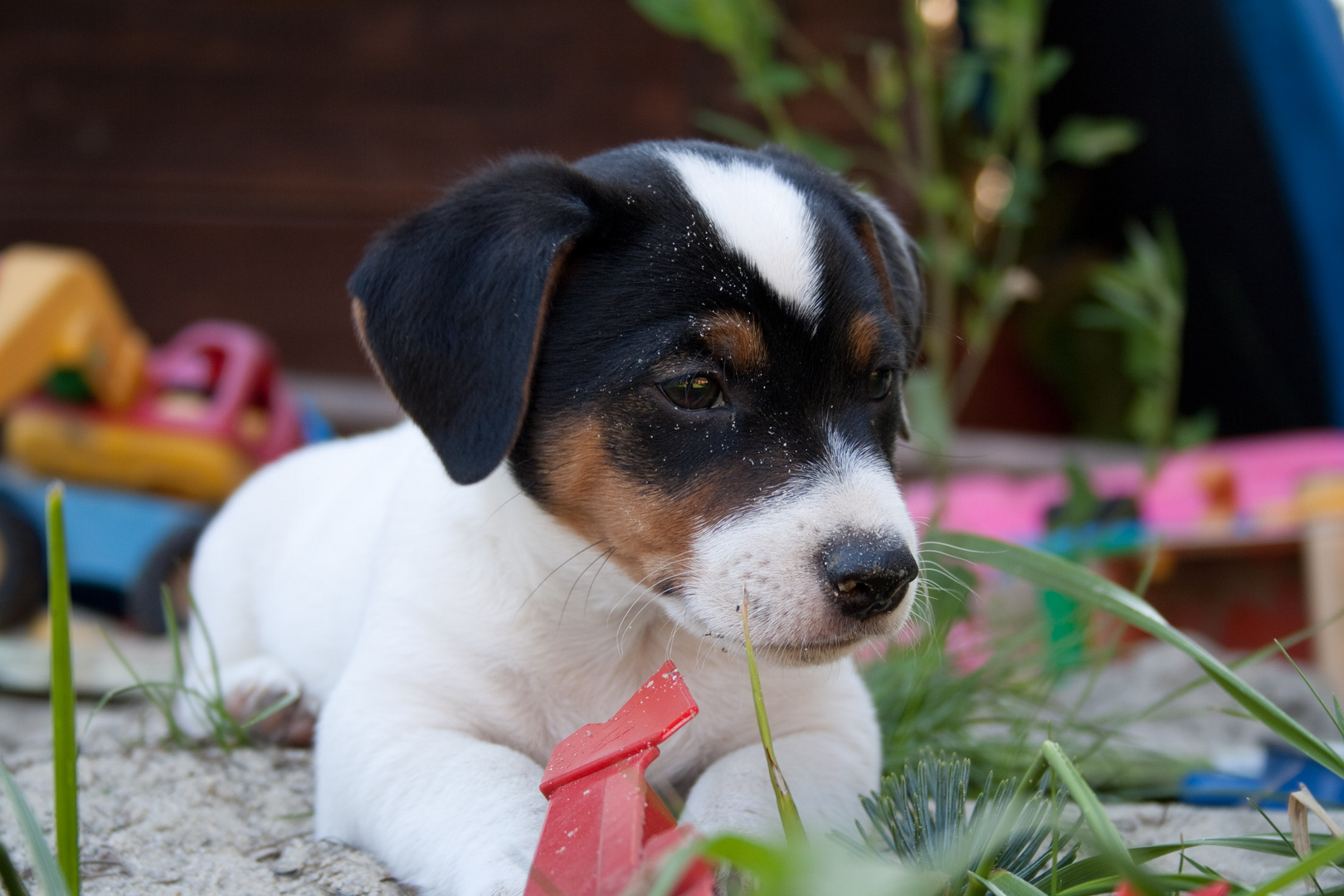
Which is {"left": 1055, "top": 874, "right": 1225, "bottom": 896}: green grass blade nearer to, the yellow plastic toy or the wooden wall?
the yellow plastic toy

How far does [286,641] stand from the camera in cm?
288

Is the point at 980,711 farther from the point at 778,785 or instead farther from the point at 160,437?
the point at 160,437

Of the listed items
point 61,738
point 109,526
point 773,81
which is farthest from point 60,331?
point 61,738

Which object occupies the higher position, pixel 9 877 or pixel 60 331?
pixel 9 877

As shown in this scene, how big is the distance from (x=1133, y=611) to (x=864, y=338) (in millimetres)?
626

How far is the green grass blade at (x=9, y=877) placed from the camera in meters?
1.38

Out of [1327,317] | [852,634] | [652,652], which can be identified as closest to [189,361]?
[652,652]

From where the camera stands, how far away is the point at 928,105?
458 cm

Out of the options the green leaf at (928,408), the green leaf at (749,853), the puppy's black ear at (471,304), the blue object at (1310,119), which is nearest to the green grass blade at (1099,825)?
the green leaf at (749,853)

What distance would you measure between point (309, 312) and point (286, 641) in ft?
14.2

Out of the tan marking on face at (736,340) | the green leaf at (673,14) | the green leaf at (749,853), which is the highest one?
the green leaf at (673,14)

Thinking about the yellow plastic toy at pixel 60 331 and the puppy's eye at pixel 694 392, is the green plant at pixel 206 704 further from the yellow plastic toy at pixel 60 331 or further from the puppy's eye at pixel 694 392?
the yellow plastic toy at pixel 60 331

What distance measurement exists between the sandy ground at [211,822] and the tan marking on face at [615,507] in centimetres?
63

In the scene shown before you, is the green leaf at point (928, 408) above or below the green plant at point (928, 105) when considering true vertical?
below
